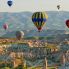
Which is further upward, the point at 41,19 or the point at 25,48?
the point at 41,19

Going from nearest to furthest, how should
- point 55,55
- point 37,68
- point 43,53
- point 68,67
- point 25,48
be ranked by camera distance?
1. point 68,67
2. point 37,68
3. point 55,55
4. point 43,53
5. point 25,48

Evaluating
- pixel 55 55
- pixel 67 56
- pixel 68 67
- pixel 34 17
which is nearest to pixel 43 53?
pixel 55 55

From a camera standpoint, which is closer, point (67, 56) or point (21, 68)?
point (21, 68)

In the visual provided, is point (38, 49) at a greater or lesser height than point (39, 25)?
lesser

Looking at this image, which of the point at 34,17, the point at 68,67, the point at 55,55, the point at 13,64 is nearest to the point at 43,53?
the point at 55,55

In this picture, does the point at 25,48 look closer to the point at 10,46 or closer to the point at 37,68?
the point at 10,46

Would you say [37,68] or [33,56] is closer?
[37,68]

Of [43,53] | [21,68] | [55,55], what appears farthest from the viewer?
[43,53]

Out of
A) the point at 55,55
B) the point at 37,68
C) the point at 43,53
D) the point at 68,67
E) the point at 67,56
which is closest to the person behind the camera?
the point at 68,67

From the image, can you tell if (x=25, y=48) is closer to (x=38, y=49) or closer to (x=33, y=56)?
(x=38, y=49)
